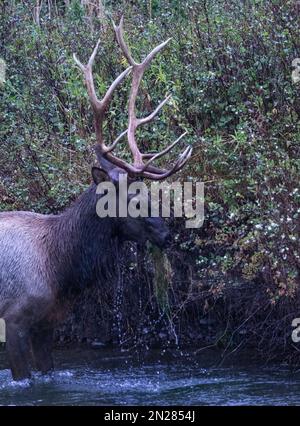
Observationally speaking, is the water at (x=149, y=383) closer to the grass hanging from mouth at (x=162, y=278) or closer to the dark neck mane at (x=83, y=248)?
the grass hanging from mouth at (x=162, y=278)

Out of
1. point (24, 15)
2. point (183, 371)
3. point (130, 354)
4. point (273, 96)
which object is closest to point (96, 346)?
point (130, 354)

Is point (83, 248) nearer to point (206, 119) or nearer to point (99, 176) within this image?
point (99, 176)

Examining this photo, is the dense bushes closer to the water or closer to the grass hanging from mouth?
the grass hanging from mouth

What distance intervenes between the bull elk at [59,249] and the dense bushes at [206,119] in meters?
0.91

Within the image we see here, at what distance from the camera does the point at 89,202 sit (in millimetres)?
9477

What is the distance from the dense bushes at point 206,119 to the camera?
32.2 ft

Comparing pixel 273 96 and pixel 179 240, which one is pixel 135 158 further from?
pixel 273 96

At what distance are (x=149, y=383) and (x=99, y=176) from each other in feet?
5.93

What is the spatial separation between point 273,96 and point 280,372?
2.80 m

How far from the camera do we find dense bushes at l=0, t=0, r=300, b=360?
9.83m

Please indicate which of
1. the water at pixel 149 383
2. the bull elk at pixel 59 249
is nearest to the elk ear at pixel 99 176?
the bull elk at pixel 59 249

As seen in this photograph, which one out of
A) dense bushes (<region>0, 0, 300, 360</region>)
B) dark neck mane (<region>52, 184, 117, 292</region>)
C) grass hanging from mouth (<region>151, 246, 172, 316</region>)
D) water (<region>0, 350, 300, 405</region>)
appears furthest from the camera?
grass hanging from mouth (<region>151, 246, 172, 316</region>)

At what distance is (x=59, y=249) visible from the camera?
9609mm

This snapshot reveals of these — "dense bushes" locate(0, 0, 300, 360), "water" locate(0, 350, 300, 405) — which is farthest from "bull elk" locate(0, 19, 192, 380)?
"dense bushes" locate(0, 0, 300, 360)
